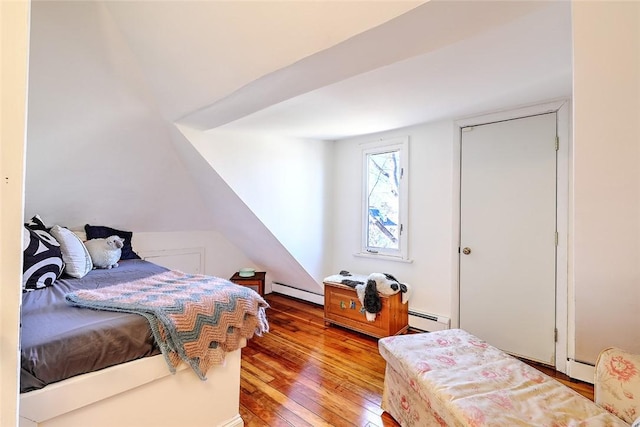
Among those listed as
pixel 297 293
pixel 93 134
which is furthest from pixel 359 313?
pixel 93 134

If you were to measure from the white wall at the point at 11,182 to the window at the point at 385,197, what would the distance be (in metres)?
2.94

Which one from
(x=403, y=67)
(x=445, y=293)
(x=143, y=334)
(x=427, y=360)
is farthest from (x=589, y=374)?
(x=143, y=334)

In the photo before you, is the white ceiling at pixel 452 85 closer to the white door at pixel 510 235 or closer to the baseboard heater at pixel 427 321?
the white door at pixel 510 235

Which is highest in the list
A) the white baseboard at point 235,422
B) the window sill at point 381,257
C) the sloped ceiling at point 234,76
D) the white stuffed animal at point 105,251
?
the sloped ceiling at point 234,76

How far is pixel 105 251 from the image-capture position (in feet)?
8.57

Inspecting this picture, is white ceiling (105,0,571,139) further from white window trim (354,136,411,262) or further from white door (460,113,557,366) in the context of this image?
white window trim (354,136,411,262)

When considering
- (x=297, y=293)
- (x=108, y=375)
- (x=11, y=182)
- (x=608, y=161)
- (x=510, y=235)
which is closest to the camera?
(x=11, y=182)

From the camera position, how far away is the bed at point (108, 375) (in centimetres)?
112

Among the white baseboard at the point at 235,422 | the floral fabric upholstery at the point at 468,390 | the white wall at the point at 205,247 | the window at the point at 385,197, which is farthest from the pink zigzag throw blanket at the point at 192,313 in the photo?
the window at the point at 385,197

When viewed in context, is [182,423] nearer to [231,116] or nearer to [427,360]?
[427,360]

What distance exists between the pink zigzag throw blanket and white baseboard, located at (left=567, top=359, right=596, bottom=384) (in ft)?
6.82

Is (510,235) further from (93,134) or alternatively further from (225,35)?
(93,134)

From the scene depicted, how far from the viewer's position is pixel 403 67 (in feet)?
5.32

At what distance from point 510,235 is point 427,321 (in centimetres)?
110
